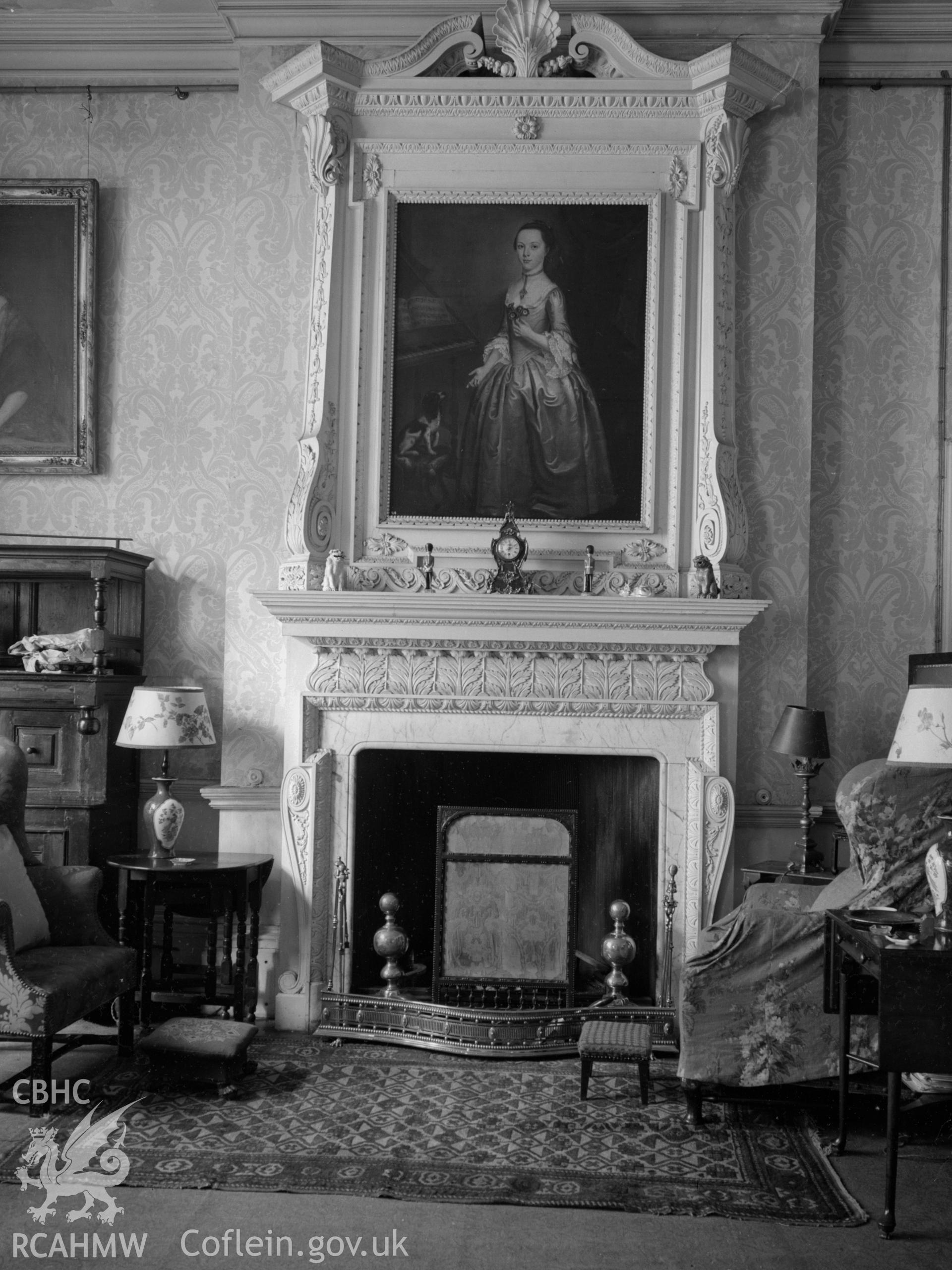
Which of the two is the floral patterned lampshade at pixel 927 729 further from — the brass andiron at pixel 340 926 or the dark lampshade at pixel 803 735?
the brass andiron at pixel 340 926

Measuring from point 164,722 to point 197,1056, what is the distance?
1391 millimetres

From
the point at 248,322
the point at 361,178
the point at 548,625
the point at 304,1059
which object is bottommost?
the point at 304,1059

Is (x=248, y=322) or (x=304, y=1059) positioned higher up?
(x=248, y=322)

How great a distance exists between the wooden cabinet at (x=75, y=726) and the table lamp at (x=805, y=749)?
2907mm

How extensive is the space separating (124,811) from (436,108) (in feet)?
11.4

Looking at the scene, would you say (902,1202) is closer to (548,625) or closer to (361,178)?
(548,625)

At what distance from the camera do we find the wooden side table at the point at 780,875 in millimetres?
4676

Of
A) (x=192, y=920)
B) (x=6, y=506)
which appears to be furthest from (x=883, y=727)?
(x=6, y=506)

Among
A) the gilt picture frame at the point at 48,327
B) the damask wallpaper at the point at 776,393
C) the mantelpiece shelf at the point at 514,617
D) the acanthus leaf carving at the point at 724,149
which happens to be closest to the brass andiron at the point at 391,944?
the mantelpiece shelf at the point at 514,617

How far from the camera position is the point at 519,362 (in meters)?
5.24

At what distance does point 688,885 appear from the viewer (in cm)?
498

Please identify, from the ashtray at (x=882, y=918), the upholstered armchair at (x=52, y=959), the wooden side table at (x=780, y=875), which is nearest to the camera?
the ashtray at (x=882, y=918)

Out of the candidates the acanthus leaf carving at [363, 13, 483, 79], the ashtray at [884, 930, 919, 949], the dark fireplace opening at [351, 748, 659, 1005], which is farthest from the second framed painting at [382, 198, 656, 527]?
the ashtray at [884, 930, 919, 949]

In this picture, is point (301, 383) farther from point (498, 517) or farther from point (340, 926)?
point (340, 926)
